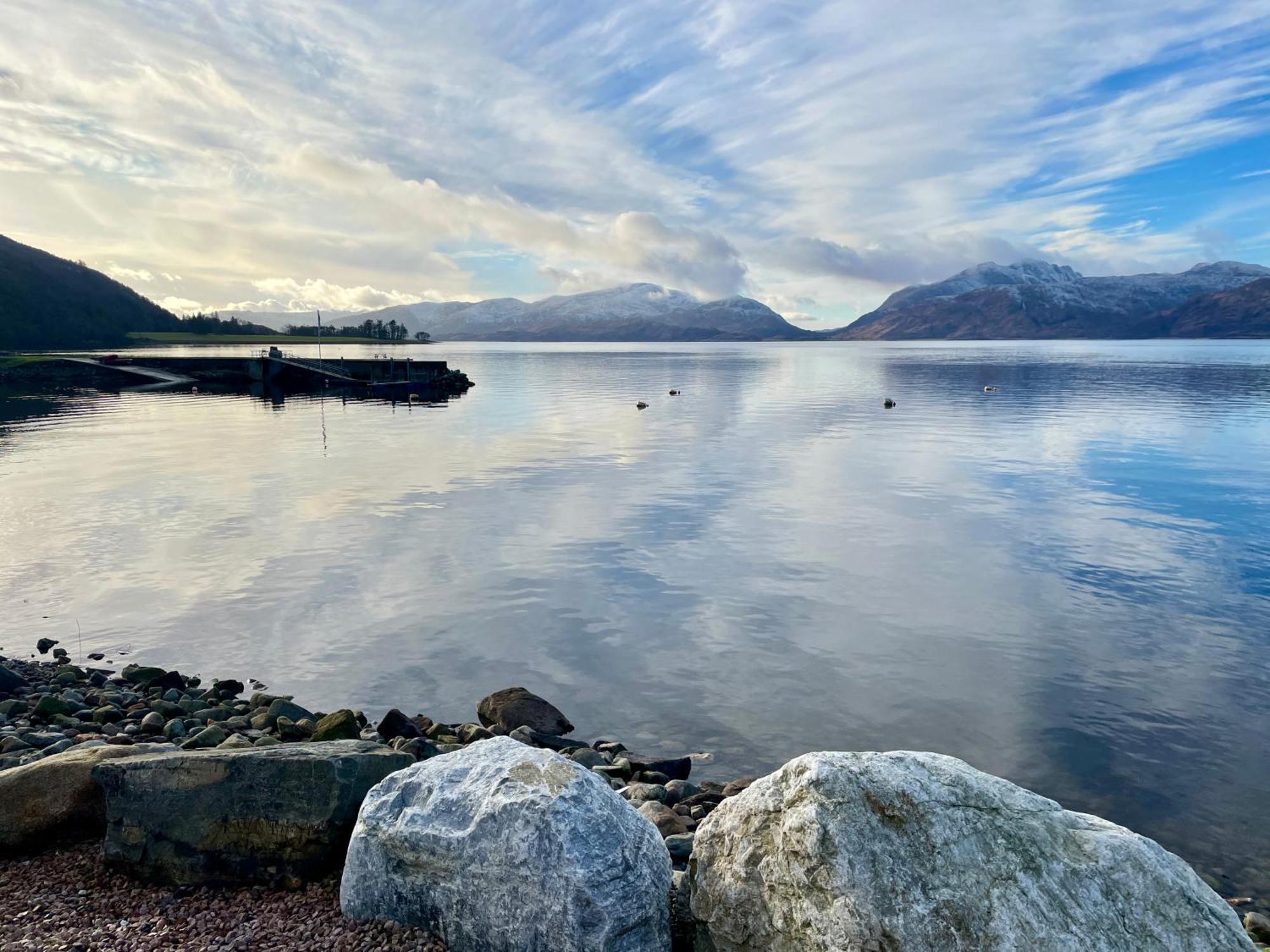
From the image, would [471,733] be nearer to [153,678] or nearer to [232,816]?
[232,816]

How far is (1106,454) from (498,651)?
37984mm

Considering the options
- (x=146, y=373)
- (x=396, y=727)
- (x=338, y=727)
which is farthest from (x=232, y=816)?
(x=146, y=373)

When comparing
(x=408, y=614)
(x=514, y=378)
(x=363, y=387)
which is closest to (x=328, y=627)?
(x=408, y=614)

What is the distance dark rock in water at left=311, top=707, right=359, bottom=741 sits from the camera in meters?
11.9

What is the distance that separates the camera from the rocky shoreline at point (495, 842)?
555 cm

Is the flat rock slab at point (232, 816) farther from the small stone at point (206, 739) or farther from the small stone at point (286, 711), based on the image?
the small stone at point (286, 711)

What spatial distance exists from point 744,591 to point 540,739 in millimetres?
8727

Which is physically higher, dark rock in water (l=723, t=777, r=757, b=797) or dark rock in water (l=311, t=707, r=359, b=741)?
dark rock in water (l=311, t=707, r=359, b=741)

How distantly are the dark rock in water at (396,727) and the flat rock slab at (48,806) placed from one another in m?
5.10

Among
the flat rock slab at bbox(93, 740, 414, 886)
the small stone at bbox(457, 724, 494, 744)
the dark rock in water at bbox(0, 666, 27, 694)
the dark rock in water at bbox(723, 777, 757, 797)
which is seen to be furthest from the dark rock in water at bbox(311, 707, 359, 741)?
the dark rock in water at bbox(0, 666, 27, 694)

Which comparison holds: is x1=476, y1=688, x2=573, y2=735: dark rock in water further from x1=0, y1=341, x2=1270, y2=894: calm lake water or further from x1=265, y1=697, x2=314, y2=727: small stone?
x1=265, y1=697, x2=314, y2=727: small stone

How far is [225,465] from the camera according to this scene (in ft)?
136

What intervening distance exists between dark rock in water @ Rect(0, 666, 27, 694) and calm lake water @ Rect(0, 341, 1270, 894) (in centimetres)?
226

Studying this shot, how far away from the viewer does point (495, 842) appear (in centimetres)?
627
